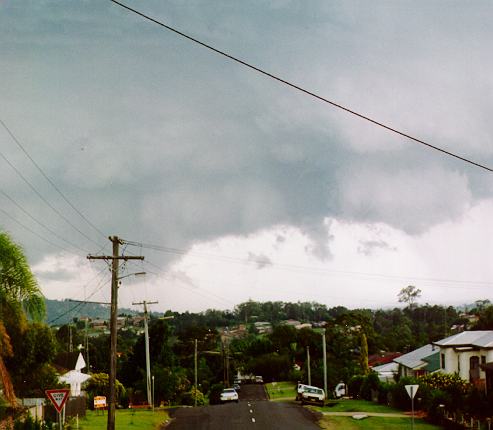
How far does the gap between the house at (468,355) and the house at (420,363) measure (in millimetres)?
5523

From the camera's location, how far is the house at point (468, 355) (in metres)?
51.0

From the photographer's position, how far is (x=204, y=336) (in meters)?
141

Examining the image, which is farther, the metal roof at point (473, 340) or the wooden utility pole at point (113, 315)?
the metal roof at point (473, 340)

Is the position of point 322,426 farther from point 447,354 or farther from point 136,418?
point 447,354

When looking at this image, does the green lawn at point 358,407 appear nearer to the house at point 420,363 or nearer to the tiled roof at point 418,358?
the house at point 420,363

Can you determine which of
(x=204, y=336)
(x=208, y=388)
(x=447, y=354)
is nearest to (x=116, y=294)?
(x=447, y=354)

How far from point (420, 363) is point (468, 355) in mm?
11160

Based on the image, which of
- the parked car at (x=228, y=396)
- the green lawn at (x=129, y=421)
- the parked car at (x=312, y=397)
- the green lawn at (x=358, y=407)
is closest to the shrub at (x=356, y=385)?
the parked car at (x=312, y=397)

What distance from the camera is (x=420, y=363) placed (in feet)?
210

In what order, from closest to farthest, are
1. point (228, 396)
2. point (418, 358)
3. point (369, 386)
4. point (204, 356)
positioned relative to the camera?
1. point (369, 386)
2. point (228, 396)
3. point (418, 358)
4. point (204, 356)

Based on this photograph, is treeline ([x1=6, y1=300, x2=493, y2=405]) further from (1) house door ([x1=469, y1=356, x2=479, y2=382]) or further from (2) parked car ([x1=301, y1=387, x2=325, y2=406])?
(1) house door ([x1=469, y1=356, x2=479, y2=382])

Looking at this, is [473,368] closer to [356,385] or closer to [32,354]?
[356,385]

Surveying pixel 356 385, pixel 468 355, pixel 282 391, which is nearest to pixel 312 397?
pixel 356 385

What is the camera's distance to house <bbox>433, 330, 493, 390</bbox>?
5102 cm
